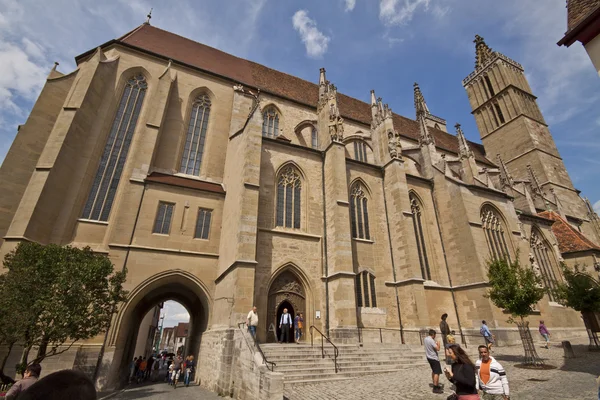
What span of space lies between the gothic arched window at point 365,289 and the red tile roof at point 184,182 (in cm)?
812

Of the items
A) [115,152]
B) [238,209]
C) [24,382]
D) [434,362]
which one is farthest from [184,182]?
[434,362]

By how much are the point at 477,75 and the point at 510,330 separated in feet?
113

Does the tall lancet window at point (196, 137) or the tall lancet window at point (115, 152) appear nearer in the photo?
the tall lancet window at point (115, 152)

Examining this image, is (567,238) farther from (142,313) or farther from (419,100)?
(142,313)

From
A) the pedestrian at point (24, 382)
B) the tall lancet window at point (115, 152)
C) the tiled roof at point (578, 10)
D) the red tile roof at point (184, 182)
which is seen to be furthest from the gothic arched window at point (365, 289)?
the tall lancet window at point (115, 152)

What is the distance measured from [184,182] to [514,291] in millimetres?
14888

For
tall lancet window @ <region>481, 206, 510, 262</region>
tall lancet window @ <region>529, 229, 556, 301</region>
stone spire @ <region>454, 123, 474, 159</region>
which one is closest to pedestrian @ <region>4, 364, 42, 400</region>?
tall lancet window @ <region>481, 206, 510, 262</region>

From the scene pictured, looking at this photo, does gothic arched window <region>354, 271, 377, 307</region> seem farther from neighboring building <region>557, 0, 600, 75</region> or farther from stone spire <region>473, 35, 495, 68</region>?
stone spire <region>473, 35, 495, 68</region>

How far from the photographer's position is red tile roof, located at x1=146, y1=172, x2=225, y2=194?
1407cm

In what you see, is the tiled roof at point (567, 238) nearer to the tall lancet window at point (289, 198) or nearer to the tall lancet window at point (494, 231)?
the tall lancet window at point (494, 231)

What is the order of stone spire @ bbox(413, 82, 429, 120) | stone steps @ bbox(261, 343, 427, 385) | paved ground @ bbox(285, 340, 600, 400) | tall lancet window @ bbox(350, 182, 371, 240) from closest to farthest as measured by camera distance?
paved ground @ bbox(285, 340, 600, 400), stone steps @ bbox(261, 343, 427, 385), tall lancet window @ bbox(350, 182, 371, 240), stone spire @ bbox(413, 82, 429, 120)

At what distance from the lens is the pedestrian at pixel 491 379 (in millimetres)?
3625

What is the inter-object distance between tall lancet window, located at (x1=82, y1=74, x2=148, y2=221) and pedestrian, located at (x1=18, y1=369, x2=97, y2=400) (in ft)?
46.4

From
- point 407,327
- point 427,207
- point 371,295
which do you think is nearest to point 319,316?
point 371,295
